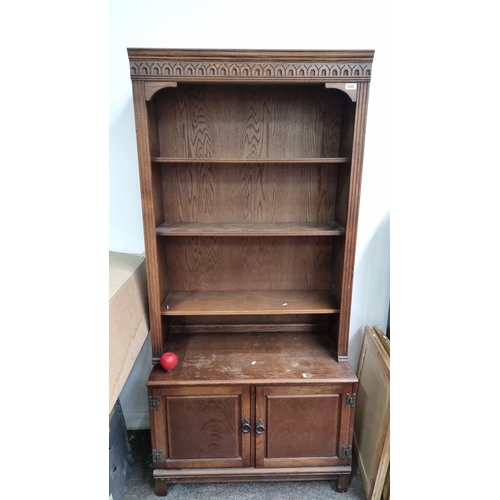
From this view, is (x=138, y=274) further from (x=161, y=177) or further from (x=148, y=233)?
(x=161, y=177)

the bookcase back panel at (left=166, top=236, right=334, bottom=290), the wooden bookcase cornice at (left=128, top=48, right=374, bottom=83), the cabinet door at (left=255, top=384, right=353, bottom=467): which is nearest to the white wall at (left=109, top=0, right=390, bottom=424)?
the wooden bookcase cornice at (left=128, top=48, right=374, bottom=83)

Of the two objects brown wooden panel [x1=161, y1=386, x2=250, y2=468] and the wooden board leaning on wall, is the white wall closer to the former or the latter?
the wooden board leaning on wall

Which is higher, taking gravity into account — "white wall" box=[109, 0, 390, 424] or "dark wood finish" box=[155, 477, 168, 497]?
"white wall" box=[109, 0, 390, 424]

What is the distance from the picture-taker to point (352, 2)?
1.46 m

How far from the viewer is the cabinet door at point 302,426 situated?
1.42 metres

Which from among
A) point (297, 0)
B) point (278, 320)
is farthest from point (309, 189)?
Result: point (297, 0)

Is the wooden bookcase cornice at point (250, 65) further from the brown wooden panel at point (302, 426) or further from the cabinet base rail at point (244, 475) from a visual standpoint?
the cabinet base rail at point (244, 475)

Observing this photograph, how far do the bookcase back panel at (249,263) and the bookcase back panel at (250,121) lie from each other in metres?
0.47

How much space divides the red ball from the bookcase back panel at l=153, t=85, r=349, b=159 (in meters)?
A: 1.00

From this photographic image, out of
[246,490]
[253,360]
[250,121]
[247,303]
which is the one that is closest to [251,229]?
[247,303]

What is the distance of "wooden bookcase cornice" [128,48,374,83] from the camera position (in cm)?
121

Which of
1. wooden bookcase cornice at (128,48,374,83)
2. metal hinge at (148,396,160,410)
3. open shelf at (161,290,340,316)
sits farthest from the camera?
open shelf at (161,290,340,316)

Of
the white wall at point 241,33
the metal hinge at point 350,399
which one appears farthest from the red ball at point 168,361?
the white wall at point 241,33

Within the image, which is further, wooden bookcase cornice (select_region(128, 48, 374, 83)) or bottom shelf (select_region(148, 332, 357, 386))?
bottom shelf (select_region(148, 332, 357, 386))
